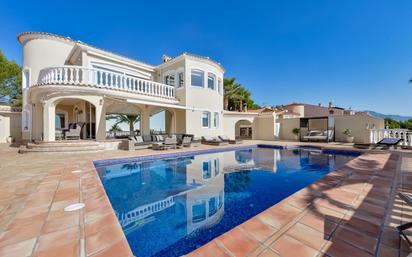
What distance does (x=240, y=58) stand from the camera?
93.5 ft

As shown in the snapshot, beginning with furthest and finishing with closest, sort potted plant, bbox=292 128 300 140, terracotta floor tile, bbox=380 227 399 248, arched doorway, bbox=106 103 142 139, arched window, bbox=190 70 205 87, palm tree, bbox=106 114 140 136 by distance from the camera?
potted plant, bbox=292 128 300 140
palm tree, bbox=106 114 140 136
arched doorway, bbox=106 103 142 139
arched window, bbox=190 70 205 87
terracotta floor tile, bbox=380 227 399 248

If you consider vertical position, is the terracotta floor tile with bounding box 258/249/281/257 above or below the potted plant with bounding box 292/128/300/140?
below

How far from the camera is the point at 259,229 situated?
10.2 feet

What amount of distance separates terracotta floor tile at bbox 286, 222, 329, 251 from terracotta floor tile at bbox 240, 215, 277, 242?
311 mm

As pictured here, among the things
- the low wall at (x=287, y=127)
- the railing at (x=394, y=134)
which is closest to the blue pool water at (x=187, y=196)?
the railing at (x=394, y=134)

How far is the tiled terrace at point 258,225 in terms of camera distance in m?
2.56

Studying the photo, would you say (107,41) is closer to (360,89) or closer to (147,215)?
(147,215)

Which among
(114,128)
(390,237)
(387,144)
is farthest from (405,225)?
(114,128)

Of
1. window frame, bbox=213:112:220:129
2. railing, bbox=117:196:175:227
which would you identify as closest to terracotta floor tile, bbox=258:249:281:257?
railing, bbox=117:196:175:227

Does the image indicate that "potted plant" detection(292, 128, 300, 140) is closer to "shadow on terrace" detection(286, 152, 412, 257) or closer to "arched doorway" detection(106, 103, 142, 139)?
"shadow on terrace" detection(286, 152, 412, 257)

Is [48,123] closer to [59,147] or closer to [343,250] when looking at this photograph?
[59,147]

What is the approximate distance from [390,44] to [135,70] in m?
25.0

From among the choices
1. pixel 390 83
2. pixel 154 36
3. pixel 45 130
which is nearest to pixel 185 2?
pixel 154 36

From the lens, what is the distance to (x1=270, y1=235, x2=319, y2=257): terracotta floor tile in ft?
8.17
